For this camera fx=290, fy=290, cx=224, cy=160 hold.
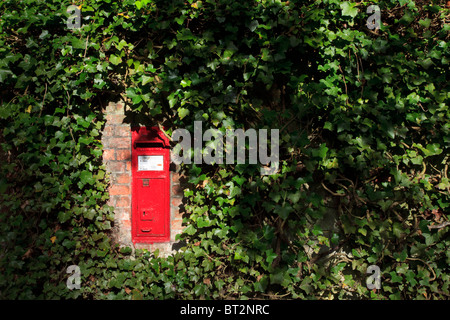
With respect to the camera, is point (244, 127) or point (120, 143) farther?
point (120, 143)

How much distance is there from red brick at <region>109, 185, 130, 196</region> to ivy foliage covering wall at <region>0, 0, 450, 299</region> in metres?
0.12

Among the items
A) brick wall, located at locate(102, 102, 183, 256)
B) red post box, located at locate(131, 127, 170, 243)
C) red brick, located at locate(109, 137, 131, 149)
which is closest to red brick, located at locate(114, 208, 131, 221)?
brick wall, located at locate(102, 102, 183, 256)

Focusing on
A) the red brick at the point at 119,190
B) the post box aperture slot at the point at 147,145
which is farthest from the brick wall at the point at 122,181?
the post box aperture slot at the point at 147,145

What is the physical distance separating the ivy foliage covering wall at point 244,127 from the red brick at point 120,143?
0.14 meters

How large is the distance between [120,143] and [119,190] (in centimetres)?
46

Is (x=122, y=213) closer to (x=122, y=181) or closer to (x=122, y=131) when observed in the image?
(x=122, y=181)

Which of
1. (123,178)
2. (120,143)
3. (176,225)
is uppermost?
(120,143)

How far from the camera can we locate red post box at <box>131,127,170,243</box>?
2.72 m

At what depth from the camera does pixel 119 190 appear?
2818 millimetres

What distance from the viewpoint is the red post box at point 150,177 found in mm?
2723

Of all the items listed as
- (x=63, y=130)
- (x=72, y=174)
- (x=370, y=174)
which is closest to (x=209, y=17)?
(x=63, y=130)
